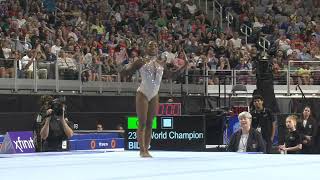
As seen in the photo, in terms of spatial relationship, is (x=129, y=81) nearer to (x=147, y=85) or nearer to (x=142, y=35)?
(x=142, y=35)

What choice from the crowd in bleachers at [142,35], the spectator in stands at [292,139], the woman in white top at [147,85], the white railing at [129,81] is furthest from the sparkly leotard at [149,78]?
the white railing at [129,81]

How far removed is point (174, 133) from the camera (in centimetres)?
1223

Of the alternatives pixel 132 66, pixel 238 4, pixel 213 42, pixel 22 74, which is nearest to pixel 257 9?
pixel 238 4

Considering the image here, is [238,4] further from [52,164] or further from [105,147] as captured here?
[52,164]

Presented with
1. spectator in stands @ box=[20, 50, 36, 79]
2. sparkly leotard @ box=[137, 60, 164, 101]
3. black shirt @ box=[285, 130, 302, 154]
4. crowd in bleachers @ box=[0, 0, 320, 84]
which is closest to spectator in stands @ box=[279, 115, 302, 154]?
black shirt @ box=[285, 130, 302, 154]

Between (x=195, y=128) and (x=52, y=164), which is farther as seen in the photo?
(x=195, y=128)

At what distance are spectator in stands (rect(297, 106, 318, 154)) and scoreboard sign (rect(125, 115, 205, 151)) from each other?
197cm

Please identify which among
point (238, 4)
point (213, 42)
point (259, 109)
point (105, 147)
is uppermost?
point (238, 4)

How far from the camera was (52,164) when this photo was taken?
6230 mm

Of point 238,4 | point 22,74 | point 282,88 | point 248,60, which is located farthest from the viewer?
point 238,4

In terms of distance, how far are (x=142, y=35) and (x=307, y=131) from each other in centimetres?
1039

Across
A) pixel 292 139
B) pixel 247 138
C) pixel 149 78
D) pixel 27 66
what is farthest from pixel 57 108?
pixel 27 66

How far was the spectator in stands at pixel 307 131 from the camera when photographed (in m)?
10.5

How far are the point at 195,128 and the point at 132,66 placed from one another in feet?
17.0
